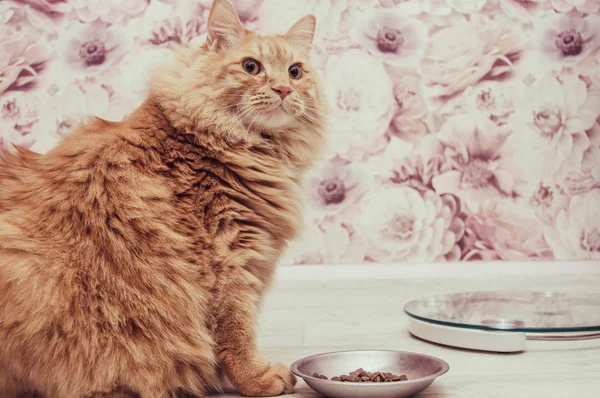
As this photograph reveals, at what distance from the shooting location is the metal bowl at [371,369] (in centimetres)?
105


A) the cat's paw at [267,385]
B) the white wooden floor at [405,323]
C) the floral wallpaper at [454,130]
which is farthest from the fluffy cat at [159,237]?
the floral wallpaper at [454,130]

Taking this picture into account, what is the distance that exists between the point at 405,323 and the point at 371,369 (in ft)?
1.94

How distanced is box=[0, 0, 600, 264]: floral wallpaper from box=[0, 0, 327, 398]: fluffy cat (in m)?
1.47

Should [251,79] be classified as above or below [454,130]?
below

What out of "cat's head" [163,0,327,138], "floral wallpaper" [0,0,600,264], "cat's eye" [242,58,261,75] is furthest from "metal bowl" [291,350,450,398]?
"floral wallpaper" [0,0,600,264]

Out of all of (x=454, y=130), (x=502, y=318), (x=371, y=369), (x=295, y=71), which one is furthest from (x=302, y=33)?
(x=454, y=130)

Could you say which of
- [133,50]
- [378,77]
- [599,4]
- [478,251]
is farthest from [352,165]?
[599,4]

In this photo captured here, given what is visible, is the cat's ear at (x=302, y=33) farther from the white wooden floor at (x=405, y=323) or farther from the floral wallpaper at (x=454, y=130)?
the floral wallpaper at (x=454, y=130)

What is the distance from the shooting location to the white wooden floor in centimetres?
119

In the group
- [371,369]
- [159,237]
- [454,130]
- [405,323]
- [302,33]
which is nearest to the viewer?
[159,237]

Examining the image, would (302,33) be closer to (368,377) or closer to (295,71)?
(295,71)

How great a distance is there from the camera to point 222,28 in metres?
1.35

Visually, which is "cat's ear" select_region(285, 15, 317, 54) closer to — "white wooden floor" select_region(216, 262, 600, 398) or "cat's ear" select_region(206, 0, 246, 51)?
"cat's ear" select_region(206, 0, 246, 51)

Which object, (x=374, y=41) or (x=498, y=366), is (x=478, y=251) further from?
(x=498, y=366)
